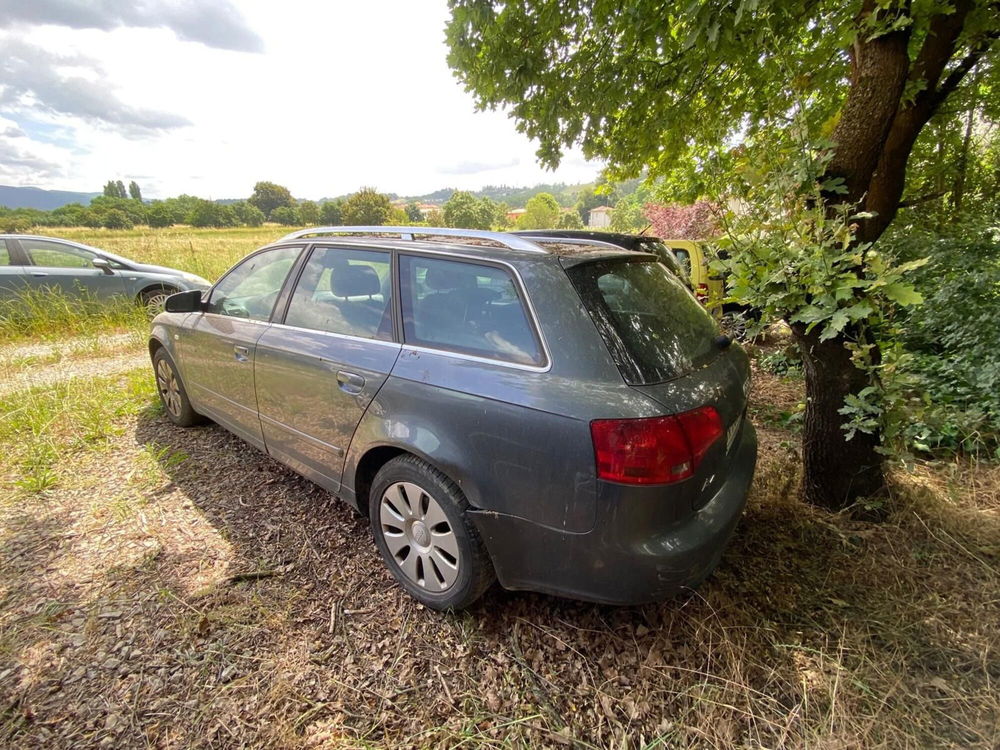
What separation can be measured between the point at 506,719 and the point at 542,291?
1.59m

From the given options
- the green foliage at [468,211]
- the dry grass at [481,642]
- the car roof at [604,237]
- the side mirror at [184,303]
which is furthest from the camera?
the green foliage at [468,211]

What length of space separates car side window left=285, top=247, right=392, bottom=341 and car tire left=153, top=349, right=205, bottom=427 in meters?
1.85

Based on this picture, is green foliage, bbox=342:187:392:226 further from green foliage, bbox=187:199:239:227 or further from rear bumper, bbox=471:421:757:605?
rear bumper, bbox=471:421:757:605

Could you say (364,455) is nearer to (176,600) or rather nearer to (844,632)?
(176,600)

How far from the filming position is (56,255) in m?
7.38

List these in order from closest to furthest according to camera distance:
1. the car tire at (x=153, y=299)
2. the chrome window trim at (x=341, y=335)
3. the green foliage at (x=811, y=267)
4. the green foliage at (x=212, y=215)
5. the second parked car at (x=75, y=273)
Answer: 1. the green foliage at (x=811, y=267)
2. the chrome window trim at (x=341, y=335)
3. the second parked car at (x=75, y=273)
4. the car tire at (x=153, y=299)
5. the green foliage at (x=212, y=215)

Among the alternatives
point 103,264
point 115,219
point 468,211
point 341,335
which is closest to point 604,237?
point 341,335

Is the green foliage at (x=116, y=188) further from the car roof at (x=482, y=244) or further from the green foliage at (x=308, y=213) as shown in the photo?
the car roof at (x=482, y=244)

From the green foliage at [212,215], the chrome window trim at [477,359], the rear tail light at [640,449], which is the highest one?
the green foliage at [212,215]

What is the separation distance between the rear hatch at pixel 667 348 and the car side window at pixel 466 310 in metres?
0.27

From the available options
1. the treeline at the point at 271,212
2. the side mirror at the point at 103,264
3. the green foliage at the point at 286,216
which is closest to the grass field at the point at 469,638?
the side mirror at the point at 103,264

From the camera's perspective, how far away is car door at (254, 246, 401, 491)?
2195mm

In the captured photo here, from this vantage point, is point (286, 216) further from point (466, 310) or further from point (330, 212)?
point (466, 310)

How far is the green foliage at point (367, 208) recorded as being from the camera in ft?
172
